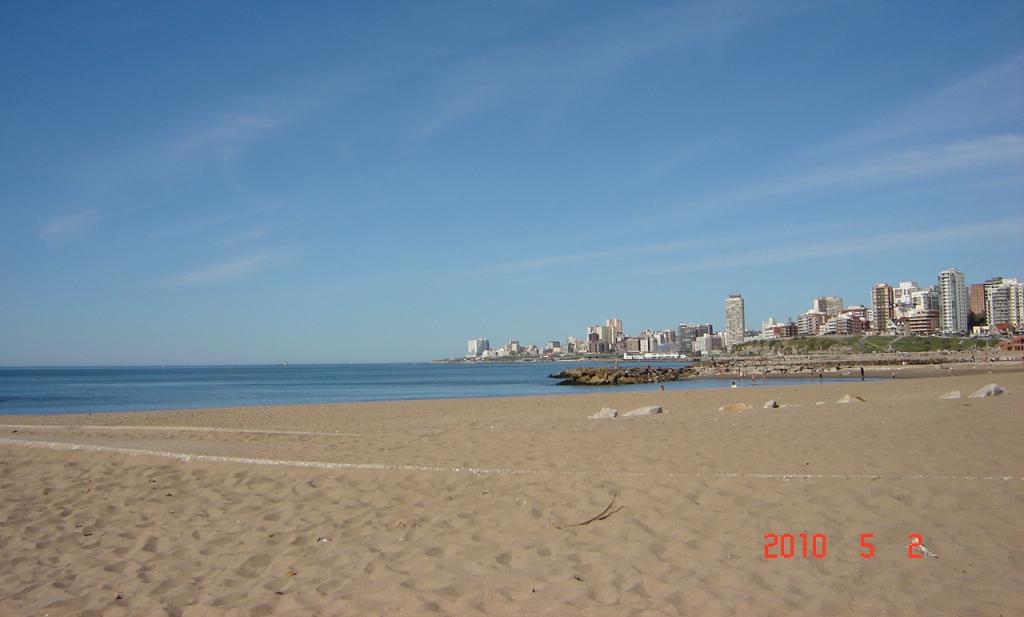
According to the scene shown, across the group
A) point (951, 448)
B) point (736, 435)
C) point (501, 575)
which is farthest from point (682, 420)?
point (501, 575)

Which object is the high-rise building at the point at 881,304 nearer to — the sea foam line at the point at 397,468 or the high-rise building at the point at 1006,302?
the high-rise building at the point at 1006,302

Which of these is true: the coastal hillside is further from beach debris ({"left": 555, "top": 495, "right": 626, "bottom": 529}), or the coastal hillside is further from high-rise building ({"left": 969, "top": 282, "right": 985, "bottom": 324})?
beach debris ({"left": 555, "top": 495, "right": 626, "bottom": 529})

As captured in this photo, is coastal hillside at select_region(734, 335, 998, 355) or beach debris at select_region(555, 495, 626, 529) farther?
coastal hillside at select_region(734, 335, 998, 355)

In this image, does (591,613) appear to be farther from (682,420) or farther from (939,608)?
(682,420)

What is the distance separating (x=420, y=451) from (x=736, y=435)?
494cm

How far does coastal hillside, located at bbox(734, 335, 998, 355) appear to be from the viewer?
11131 centimetres

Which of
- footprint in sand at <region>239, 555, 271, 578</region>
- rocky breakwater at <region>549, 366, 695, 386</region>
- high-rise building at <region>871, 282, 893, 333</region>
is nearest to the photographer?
footprint in sand at <region>239, 555, 271, 578</region>
